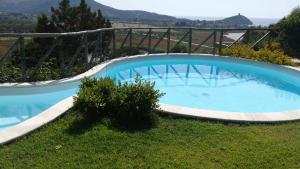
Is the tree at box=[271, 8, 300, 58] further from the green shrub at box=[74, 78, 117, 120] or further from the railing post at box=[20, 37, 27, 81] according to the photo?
the railing post at box=[20, 37, 27, 81]

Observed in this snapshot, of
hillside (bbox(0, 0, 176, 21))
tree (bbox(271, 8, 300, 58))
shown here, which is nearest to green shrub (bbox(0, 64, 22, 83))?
tree (bbox(271, 8, 300, 58))

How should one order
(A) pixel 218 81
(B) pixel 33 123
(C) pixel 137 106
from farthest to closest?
(A) pixel 218 81 < (C) pixel 137 106 < (B) pixel 33 123

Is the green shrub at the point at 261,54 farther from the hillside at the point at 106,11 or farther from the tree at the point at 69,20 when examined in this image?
the hillside at the point at 106,11

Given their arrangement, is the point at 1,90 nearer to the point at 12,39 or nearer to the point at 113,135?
the point at 12,39

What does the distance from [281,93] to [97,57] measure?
5335 millimetres

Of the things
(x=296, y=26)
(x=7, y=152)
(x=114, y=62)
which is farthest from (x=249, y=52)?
(x=7, y=152)

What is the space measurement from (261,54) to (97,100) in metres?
8.57

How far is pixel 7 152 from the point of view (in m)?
4.08

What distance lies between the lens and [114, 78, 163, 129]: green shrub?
16.8 feet

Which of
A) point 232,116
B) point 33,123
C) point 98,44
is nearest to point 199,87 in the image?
point 98,44

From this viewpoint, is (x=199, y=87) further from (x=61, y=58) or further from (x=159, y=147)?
(x=159, y=147)

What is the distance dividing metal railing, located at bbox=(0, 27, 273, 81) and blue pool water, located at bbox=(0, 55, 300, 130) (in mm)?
616

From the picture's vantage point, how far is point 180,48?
13680 mm

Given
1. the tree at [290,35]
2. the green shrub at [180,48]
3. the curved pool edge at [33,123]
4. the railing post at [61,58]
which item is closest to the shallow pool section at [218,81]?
the green shrub at [180,48]
